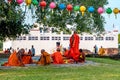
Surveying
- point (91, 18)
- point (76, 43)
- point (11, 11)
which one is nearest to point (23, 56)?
point (76, 43)

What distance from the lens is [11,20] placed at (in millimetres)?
25203

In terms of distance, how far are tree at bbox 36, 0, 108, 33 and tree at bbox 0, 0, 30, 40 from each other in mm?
1258

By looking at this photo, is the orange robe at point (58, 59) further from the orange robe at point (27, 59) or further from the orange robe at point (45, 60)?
the orange robe at point (27, 59)

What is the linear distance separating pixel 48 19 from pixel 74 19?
487cm

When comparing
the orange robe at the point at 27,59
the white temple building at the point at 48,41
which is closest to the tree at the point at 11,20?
the orange robe at the point at 27,59

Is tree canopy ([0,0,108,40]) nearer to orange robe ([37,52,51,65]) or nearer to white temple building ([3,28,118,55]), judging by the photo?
orange robe ([37,52,51,65])

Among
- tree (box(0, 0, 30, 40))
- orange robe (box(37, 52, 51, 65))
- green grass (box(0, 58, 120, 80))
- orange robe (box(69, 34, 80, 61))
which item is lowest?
green grass (box(0, 58, 120, 80))

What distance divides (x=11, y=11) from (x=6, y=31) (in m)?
6.14

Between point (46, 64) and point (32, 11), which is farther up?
point (32, 11)

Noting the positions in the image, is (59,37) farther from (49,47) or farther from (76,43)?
(76,43)

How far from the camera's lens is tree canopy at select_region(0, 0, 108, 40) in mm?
23119

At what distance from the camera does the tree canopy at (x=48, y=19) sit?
23.1m

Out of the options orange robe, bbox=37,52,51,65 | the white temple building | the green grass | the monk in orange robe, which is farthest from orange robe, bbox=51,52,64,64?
the white temple building

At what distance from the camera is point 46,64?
2612cm
